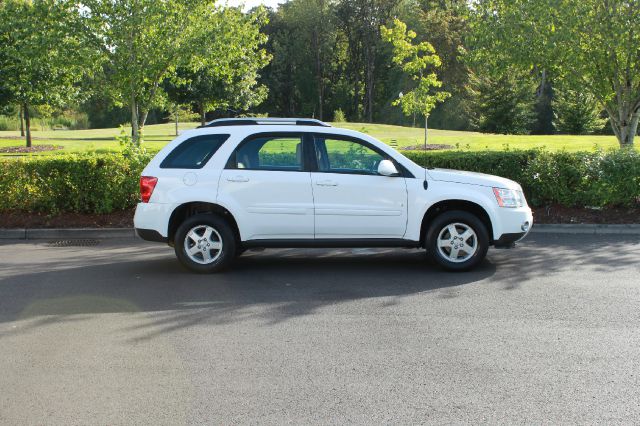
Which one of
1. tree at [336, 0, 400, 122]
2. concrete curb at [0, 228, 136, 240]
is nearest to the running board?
concrete curb at [0, 228, 136, 240]

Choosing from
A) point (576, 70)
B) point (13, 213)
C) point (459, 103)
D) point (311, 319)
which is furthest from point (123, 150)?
point (459, 103)

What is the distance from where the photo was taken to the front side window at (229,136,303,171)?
327 inches

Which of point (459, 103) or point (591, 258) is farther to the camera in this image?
point (459, 103)

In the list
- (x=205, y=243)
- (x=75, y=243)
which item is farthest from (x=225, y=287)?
(x=75, y=243)

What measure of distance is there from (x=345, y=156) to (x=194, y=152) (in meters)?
1.89

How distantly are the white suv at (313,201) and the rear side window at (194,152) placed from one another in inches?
0.6

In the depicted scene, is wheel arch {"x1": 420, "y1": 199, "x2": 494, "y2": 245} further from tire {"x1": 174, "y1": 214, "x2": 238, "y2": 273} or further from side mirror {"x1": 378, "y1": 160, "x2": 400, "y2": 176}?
tire {"x1": 174, "y1": 214, "x2": 238, "y2": 273}

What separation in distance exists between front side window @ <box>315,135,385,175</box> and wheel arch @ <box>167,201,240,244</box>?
128 centimetres

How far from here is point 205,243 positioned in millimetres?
8234

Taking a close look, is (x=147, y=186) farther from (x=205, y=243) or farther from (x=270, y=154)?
(x=270, y=154)

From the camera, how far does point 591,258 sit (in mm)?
9117

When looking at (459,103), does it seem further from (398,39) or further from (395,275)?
(395,275)

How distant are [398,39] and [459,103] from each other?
2935cm

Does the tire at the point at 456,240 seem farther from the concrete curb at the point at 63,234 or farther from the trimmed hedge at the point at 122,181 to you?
the concrete curb at the point at 63,234
